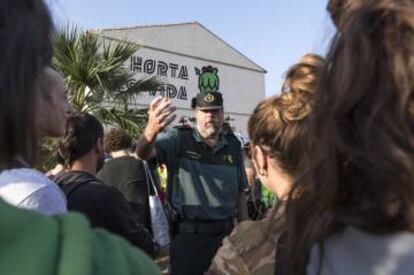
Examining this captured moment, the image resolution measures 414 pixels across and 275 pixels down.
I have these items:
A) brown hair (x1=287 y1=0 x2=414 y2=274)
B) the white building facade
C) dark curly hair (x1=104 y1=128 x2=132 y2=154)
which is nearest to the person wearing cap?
dark curly hair (x1=104 y1=128 x2=132 y2=154)

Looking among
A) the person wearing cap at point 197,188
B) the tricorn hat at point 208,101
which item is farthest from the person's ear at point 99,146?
the tricorn hat at point 208,101

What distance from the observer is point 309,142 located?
1228mm

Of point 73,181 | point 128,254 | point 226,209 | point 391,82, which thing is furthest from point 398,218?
point 226,209

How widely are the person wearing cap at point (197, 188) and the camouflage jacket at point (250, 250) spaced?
239cm

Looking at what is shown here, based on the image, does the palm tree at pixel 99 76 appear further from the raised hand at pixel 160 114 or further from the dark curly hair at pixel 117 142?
the raised hand at pixel 160 114

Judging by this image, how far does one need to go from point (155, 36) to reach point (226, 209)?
67.2ft

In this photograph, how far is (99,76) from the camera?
10664 millimetres

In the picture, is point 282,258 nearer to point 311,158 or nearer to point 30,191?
point 311,158

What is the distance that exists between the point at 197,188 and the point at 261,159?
2.48 metres

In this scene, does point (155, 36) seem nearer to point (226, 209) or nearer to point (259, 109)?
point (226, 209)

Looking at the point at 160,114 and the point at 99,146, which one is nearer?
the point at 99,146

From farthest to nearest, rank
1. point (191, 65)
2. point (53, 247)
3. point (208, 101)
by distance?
point (191, 65), point (208, 101), point (53, 247)

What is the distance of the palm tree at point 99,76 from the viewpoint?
34.2 ft

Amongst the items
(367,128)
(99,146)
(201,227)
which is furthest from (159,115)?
(367,128)
